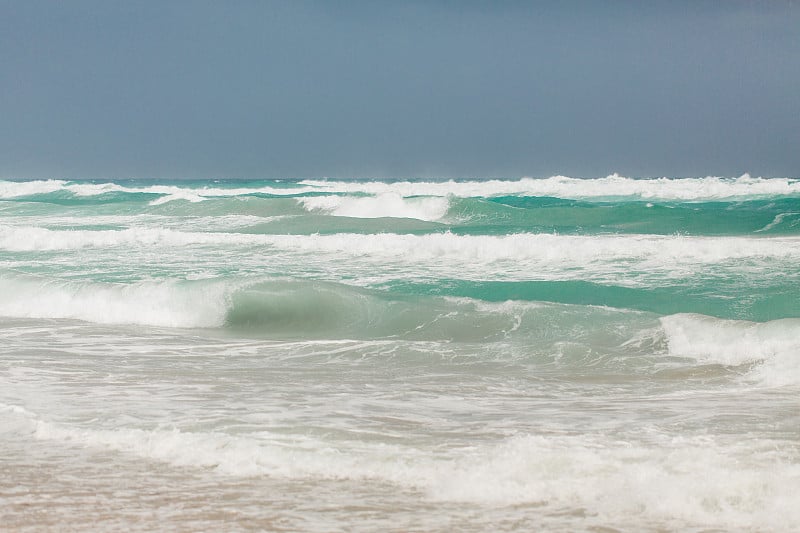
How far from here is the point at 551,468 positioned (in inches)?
162

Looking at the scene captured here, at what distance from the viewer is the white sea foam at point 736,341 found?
24.4 ft

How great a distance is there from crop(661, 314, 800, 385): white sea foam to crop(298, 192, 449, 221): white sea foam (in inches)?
910

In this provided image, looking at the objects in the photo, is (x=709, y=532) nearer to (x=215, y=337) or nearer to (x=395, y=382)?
(x=395, y=382)

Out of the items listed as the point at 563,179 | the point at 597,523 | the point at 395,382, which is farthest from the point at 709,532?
the point at 563,179

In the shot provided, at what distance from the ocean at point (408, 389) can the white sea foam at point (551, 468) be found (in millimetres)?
16

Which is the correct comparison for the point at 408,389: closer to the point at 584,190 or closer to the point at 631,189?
the point at 631,189

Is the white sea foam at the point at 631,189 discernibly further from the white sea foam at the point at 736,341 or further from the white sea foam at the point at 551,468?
the white sea foam at the point at 551,468

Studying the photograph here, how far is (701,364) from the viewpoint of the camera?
771cm

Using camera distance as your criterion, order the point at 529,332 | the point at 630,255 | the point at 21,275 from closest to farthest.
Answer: the point at 529,332 → the point at 21,275 → the point at 630,255

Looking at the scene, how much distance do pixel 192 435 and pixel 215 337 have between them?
5074mm

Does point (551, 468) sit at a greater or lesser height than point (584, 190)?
lesser

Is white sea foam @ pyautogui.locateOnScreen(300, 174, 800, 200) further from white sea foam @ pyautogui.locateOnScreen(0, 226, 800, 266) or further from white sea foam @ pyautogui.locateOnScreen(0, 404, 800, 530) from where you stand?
white sea foam @ pyautogui.locateOnScreen(0, 404, 800, 530)

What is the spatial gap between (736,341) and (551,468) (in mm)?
4825

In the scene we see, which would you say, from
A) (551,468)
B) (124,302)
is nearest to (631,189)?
(124,302)
